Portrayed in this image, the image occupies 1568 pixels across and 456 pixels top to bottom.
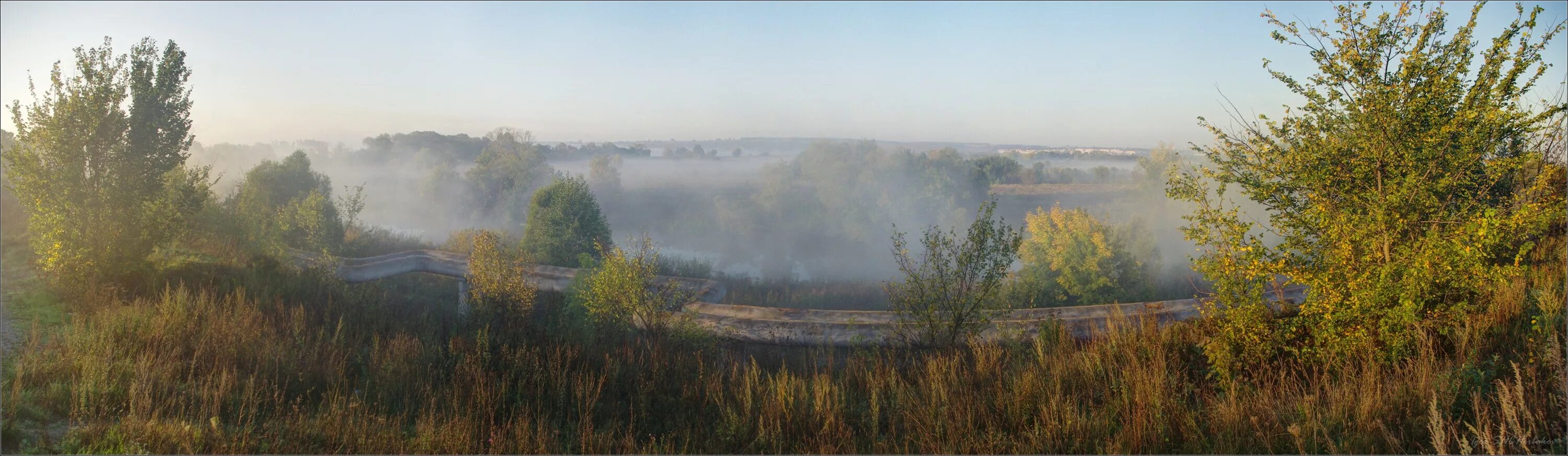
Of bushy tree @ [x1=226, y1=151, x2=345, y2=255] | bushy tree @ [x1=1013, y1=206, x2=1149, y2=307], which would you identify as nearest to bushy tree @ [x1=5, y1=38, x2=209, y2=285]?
bushy tree @ [x1=226, y1=151, x2=345, y2=255]

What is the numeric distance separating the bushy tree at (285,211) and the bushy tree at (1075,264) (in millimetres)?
18429

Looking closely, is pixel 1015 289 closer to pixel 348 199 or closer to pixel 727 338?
pixel 727 338

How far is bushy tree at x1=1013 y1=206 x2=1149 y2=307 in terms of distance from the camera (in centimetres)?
1659

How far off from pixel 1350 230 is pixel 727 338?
24.9 ft

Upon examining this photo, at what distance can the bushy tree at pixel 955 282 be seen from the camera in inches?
302

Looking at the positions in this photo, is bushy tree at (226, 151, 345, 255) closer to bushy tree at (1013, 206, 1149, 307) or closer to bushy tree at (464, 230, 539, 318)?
bushy tree at (464, 230, 539, 318)

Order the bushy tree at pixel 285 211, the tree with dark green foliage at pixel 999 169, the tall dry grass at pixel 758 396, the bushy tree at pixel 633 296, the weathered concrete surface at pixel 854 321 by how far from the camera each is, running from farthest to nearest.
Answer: the tree with dark green foliage at pixel 999 169, the bushy tree at pixel 285 211, the bushy tree at pixel 633 296, the weathered concrete surface at pixel 854 321, the tall dry grass at pixel 758 396

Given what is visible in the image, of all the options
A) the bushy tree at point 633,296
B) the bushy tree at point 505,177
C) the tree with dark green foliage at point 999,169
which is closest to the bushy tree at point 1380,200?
the bushy tree at point 633,296

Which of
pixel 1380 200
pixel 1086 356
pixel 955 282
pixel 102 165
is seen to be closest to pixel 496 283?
Answer: pixel 102 165

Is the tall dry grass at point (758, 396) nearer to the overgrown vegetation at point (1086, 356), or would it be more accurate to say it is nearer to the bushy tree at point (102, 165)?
the overgrown vegetation at point (1086, 356)

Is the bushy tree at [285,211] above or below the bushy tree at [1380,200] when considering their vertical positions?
below

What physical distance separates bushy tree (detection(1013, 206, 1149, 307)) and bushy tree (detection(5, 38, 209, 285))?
17250mm

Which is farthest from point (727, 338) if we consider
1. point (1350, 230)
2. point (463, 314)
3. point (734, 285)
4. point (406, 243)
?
point (406, 243)

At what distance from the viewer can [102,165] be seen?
9.51m
